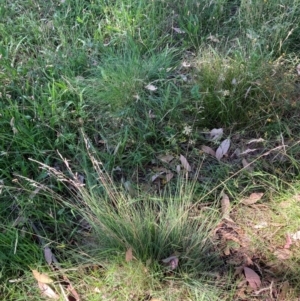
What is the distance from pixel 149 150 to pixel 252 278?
36.1 inches

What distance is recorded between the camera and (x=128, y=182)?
2359 mm

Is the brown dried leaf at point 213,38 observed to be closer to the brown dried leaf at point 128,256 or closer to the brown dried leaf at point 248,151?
the brown dried leaf at point 248,151

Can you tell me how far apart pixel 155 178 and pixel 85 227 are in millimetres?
475

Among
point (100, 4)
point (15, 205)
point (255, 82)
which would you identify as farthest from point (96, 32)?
point (15, 205)

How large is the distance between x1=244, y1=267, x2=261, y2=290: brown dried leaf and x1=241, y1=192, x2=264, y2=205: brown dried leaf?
373 mm

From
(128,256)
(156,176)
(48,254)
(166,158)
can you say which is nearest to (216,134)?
(166,158)

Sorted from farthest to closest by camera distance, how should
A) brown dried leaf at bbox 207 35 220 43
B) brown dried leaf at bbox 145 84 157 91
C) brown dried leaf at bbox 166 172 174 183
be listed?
brown dried leaf at bbox 207 35 220 43
brown dried leaf at bbox 145 84 157 91
brown dried leaf at bbox 166 172 174 183

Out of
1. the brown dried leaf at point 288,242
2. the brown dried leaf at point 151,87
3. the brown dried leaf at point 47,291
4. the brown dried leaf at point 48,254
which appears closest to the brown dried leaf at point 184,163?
the brown dried leaf at point 151,87

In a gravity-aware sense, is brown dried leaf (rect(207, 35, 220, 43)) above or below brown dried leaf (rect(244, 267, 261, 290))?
above

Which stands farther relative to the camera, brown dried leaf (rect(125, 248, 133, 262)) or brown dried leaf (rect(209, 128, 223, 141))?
brown dried leaf (rect(209, 128, 223, 141))

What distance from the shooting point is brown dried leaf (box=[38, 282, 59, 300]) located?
1.97 metres

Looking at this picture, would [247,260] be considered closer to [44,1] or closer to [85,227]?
[85,227]

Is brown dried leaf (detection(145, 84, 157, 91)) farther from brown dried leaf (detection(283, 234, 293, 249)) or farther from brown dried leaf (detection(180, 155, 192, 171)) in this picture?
brown dried leaf (detection(283, 234, 293, 249))

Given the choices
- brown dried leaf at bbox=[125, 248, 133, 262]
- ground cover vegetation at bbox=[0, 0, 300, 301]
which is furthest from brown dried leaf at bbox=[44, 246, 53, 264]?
brown dried leaf at bbox=[125, 248, 133, 262]
